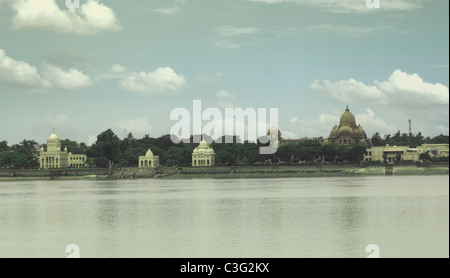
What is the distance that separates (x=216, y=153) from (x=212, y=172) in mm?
11288

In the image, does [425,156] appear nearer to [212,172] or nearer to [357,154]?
[357,154]

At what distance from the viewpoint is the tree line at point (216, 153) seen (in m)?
94.8

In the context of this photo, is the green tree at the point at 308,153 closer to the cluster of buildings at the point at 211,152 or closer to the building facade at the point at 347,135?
the cluster of buildings at the point at 211,152

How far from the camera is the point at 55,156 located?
11319 cm

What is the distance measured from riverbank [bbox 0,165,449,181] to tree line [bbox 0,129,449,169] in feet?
14.9

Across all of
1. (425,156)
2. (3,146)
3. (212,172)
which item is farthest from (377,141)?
(3,146)

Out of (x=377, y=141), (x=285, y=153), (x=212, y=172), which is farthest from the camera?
(x=377, y=141)

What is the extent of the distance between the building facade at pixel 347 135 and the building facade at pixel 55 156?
1801 inches

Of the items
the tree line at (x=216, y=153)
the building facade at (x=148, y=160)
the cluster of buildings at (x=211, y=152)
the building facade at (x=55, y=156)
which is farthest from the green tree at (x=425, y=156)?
the building facade at (x=55, y=156)

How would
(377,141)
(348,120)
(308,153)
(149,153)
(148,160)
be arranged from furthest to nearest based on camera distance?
(377,141) → (348,120) → (149,153) → (148,160) → (308,153)

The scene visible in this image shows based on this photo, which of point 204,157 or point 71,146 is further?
point 71,146
